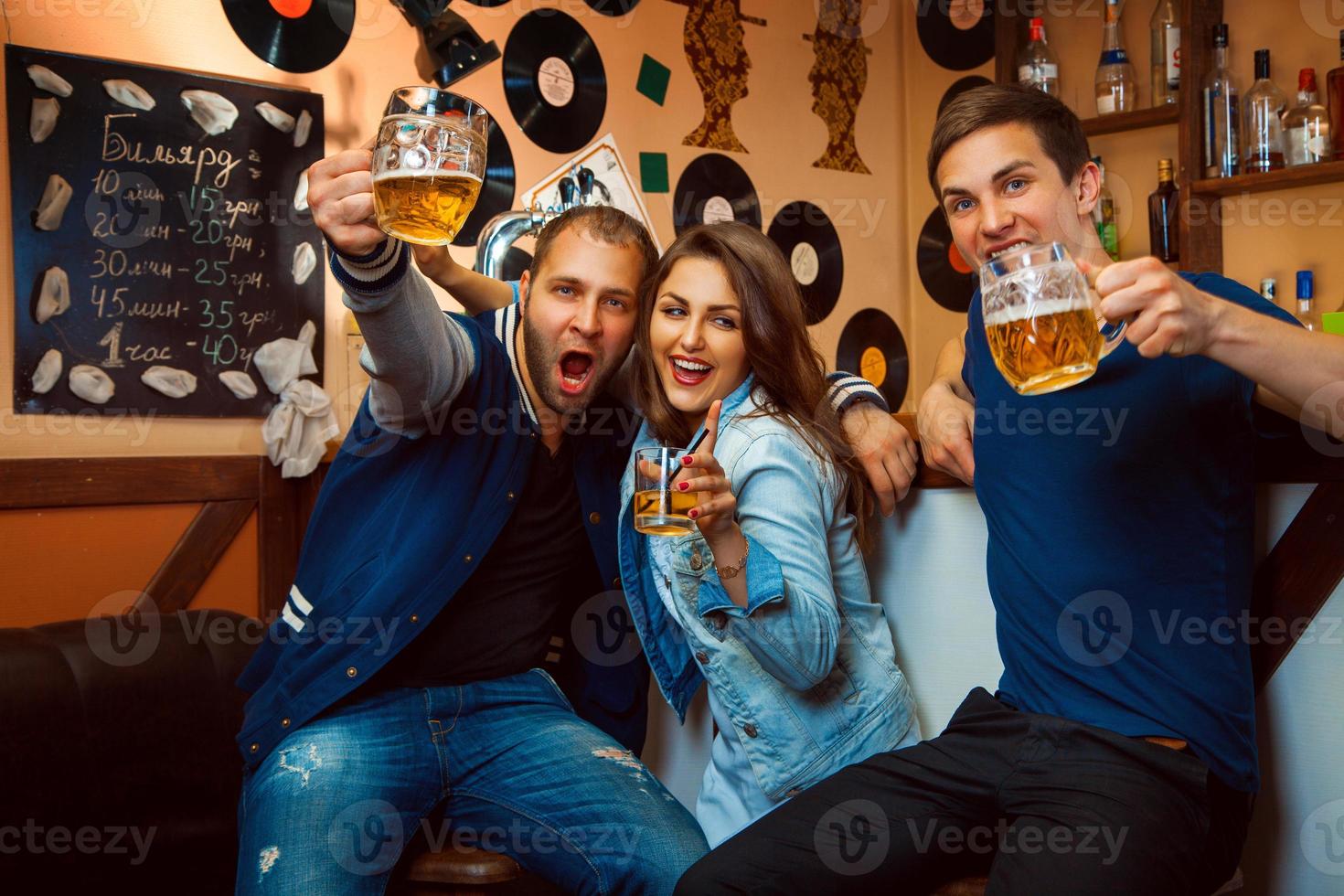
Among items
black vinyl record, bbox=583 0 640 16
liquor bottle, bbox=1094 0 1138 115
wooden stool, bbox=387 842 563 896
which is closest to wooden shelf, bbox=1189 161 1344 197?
liquor bottle, bbox=1094 0 1138 115

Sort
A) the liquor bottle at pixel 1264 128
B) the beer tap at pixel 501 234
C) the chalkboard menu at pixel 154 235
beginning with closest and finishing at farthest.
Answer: the beer tap at pixel 501 234, the chalkboard menu at pixel 154 235, the liquor bottle at pixel 1264 128

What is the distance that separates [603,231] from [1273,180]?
253 centimetres

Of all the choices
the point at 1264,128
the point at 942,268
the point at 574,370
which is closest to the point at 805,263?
the point at 942,268

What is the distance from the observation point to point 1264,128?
3.57m

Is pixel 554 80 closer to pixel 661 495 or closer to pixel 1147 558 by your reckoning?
pixel 661 495

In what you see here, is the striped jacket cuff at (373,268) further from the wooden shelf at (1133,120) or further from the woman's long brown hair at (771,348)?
the wooden shelf at (1133,120)

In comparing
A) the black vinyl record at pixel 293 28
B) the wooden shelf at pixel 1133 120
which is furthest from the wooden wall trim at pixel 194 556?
the wooden shelf at pixel 1133 120

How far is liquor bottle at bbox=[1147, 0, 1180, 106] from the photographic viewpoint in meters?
3.81

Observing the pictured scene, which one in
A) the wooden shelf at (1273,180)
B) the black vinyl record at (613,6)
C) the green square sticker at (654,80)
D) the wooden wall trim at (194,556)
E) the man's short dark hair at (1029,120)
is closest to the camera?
the man's short dark hair at (1029,120)

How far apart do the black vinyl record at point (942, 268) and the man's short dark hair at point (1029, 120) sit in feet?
10.0

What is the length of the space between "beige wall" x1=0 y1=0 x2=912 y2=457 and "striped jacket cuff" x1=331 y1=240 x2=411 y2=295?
1854 millimetres

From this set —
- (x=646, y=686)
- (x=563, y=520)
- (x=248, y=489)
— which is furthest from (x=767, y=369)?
(x=248, y=489)

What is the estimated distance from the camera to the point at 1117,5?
4000 millimetres

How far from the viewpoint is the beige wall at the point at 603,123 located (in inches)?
115
